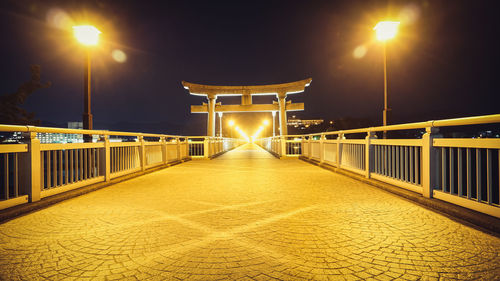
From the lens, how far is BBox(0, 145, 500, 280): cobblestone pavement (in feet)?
7.20

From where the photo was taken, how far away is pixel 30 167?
4188 millimetres

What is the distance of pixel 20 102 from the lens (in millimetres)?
16438

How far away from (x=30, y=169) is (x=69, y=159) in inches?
86.4

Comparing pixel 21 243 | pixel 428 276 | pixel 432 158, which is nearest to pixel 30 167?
pixel 21 243

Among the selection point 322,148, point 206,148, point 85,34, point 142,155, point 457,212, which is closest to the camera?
point 457,212

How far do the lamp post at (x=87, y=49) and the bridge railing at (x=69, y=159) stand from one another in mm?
752

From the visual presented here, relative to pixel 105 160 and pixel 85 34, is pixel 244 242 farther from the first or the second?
pixel 85 34

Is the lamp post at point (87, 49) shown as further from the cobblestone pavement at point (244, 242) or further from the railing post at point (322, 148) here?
the railing post at point (322, 148)

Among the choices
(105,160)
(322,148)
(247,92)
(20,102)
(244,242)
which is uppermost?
(247,92)

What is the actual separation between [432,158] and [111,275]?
4.60 meters

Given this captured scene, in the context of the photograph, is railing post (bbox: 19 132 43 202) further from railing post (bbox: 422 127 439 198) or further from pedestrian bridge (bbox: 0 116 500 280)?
railing post (bbox: 422 127 439 198)

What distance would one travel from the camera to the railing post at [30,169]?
4.20 meters

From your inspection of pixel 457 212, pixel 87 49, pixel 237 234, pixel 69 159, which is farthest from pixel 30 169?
pixel 457 212

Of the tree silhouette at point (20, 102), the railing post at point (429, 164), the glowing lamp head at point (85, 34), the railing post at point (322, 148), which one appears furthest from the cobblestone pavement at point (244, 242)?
the tree silhouette at point (20, 102)
